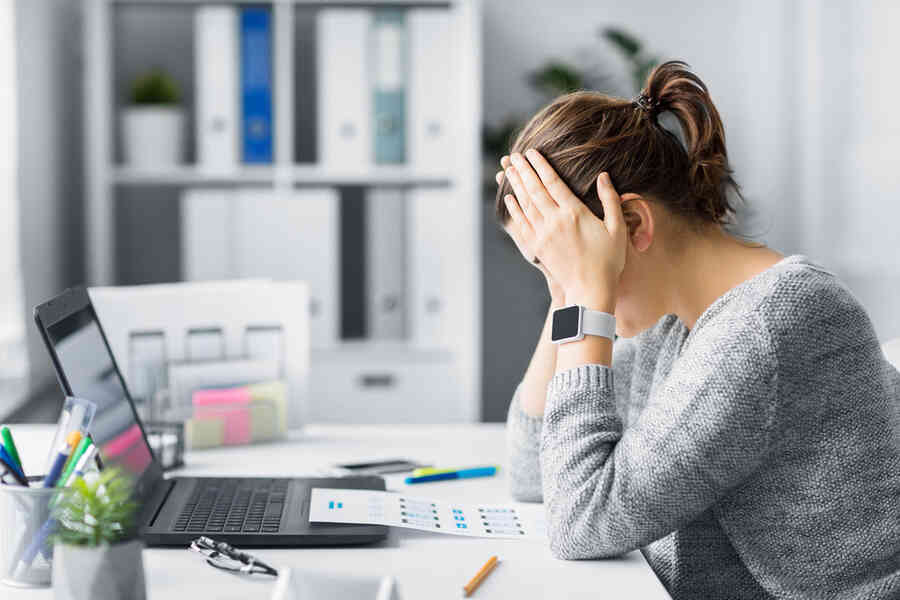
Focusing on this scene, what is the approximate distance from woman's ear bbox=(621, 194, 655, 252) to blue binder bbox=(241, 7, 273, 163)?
174 cm

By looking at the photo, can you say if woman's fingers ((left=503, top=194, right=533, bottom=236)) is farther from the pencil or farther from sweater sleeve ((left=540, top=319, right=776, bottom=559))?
the pencil

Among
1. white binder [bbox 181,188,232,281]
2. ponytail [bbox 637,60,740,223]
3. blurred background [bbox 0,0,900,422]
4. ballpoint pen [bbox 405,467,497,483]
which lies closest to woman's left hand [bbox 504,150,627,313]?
ponytail [bbox 637,60,740,223]

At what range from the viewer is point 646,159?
43.3 inches

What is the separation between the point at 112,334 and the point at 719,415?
97 centimetres

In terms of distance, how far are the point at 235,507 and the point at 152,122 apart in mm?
1781

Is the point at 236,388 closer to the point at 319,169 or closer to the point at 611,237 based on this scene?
the point at 611,237

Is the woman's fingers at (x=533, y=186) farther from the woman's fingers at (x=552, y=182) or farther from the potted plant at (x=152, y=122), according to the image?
the potted plant at (x=152, y=122)

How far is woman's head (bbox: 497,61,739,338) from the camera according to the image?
1097 mm

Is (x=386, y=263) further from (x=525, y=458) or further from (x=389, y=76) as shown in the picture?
(x=525, y=458)

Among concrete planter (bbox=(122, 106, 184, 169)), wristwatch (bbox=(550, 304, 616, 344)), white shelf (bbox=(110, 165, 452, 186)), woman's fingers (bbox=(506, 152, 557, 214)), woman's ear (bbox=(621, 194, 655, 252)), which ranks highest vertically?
concrete planter (bbox=(122, 106, 184, 169))

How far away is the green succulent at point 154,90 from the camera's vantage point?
2.67 m

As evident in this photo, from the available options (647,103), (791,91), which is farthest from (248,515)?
(791,91)

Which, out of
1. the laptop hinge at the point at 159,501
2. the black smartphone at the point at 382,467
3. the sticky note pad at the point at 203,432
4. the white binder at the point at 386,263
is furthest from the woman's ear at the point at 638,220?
the white binder at the point at 386,263

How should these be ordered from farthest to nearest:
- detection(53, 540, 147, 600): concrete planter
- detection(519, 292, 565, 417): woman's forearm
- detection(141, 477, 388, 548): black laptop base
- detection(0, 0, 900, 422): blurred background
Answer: detection(0, 0, 900, 422): blurred background → detection(519, 292, 565, 417): woman's forearm → detection(141, 477, 388, 548): black laptop base → detection(53, 540, 147, 600): concrete planter
